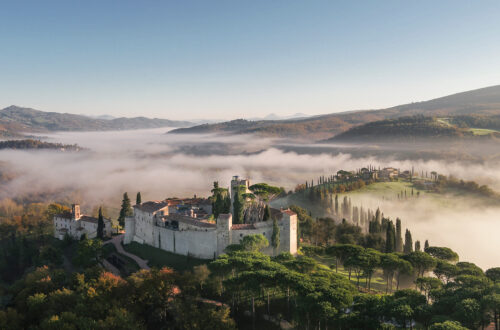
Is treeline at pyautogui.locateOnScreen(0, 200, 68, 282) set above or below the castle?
below

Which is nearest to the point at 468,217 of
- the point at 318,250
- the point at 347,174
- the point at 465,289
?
the point at 347,174

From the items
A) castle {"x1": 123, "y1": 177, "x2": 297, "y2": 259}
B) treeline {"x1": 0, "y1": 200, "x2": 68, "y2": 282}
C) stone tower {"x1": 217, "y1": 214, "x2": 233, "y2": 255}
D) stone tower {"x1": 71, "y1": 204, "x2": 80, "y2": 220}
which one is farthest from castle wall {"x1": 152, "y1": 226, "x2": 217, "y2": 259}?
stone tower {"x1": 71, "y1": 204, "x2": 80, "y2": 220}

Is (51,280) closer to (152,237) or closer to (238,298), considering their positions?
(152,237)

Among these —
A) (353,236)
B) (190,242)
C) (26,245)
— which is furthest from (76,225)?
(353,236)

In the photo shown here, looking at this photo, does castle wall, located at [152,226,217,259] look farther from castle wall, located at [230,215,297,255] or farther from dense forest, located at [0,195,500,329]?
dense forest, located at [0,195,500,329]

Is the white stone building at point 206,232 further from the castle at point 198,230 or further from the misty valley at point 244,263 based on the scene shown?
the misty valley at point 244,263

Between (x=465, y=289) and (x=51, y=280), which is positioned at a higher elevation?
(x=465, y=289)
